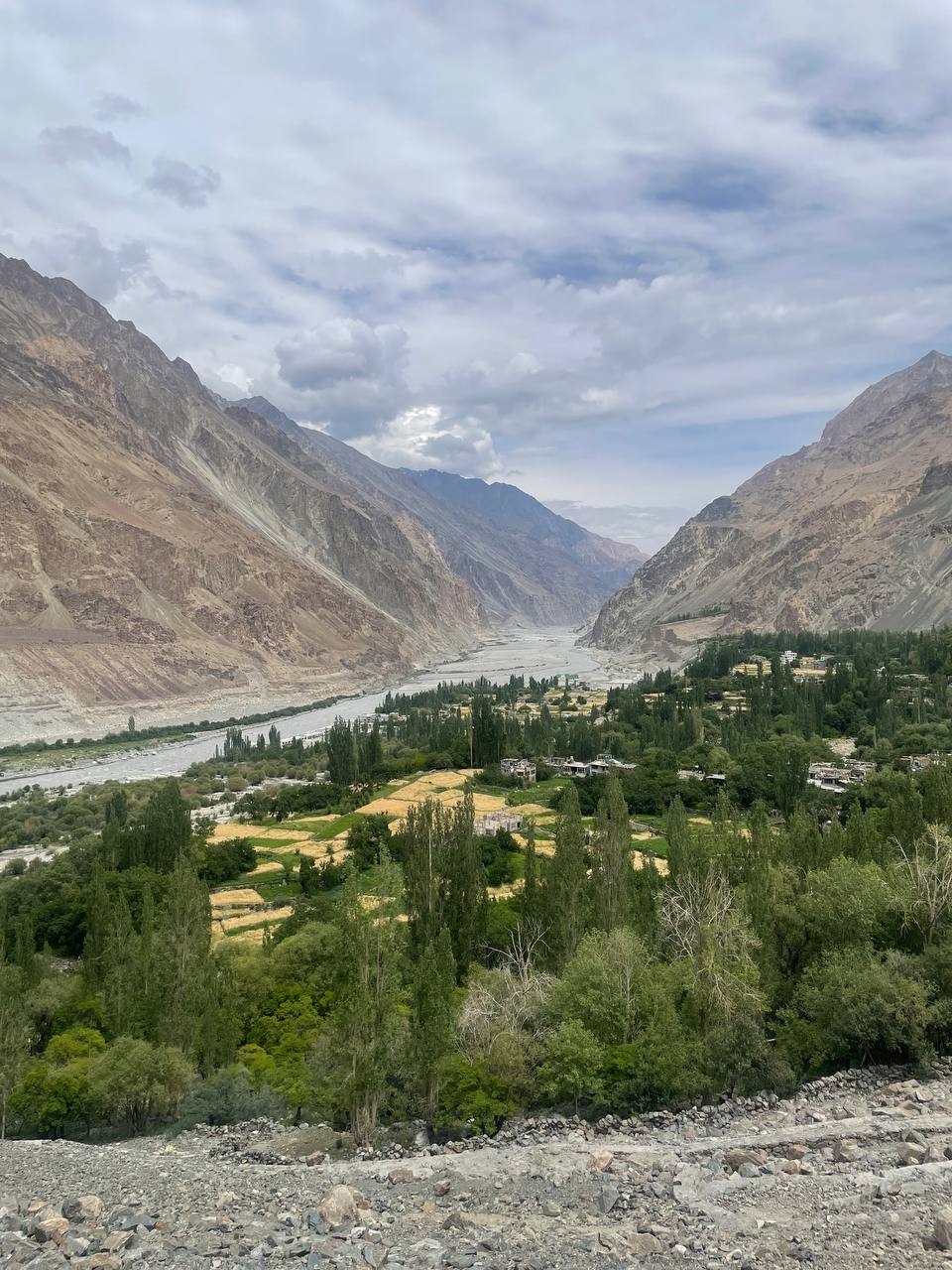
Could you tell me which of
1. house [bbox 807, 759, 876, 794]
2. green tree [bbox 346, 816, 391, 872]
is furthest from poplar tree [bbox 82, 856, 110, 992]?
house [bbox 807, 759, 876, 794]

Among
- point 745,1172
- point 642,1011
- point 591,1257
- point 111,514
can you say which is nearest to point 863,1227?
point 745,1172

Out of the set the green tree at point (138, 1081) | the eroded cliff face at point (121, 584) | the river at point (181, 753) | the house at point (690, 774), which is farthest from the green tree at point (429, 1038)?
the eroded cliff face at point (121, 584)

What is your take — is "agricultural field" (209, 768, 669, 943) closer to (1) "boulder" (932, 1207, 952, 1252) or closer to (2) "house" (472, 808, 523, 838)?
(2) "house" (472, 808, 523, 838)

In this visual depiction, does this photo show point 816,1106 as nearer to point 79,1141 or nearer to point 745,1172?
point 745,1172

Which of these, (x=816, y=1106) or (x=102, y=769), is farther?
(x=102, y=769)

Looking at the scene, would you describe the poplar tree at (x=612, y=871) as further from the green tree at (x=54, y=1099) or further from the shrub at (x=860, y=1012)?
the green tree at (x=54, y=1099)
